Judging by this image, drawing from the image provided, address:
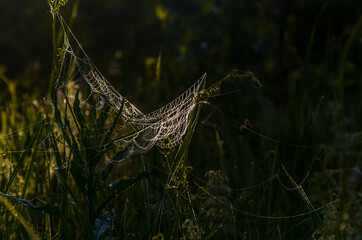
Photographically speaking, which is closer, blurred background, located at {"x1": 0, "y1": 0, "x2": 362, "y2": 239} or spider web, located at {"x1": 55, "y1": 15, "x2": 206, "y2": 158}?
spider web, located at {"x1": 55, "y1": 15, "x2": 206, "y2": 158}

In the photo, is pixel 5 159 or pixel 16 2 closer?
pixel 5 159

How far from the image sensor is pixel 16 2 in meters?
7.20

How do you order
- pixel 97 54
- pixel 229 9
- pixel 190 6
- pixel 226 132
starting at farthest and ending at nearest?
pixel 190 6
pixel 97 54
pixel 229 9
pixel 226 132

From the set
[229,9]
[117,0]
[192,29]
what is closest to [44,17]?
[117,0]

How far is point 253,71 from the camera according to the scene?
310 cm

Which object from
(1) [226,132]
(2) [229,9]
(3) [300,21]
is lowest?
(1) [226,132]

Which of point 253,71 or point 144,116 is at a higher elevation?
point 253,71

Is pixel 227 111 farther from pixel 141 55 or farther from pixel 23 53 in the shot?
pixel 23 53

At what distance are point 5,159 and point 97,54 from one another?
5634mm

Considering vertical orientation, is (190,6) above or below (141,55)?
above

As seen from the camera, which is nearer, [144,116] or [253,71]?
[144,116]

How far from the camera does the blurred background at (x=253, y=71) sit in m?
1.70

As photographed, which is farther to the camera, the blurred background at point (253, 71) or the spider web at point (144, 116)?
the blurred background at point (253, 71)

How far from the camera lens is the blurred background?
1.70m
